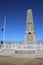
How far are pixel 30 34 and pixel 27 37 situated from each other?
775 millimetres

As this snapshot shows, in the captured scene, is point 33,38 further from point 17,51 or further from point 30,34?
point 17,51

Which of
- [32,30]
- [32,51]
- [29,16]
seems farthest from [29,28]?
[32,51]

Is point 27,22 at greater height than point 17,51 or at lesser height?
greater

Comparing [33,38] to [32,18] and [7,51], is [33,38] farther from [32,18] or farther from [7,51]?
[7,51]

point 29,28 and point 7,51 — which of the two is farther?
point 29,28

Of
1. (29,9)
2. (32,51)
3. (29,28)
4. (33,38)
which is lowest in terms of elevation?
(32,51)

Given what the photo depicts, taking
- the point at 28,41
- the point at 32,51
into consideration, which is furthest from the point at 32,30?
the point at 32,51

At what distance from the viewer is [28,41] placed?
24.4 m

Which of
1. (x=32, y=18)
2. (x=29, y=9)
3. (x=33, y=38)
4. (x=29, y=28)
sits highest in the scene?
(x=29, y=9)

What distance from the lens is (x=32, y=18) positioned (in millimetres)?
25344

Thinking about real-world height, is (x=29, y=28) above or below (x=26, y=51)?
above

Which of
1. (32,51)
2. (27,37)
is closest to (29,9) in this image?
(27,37)

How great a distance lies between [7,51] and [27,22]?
30.4ft

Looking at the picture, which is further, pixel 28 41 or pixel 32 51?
pixel 28 41
